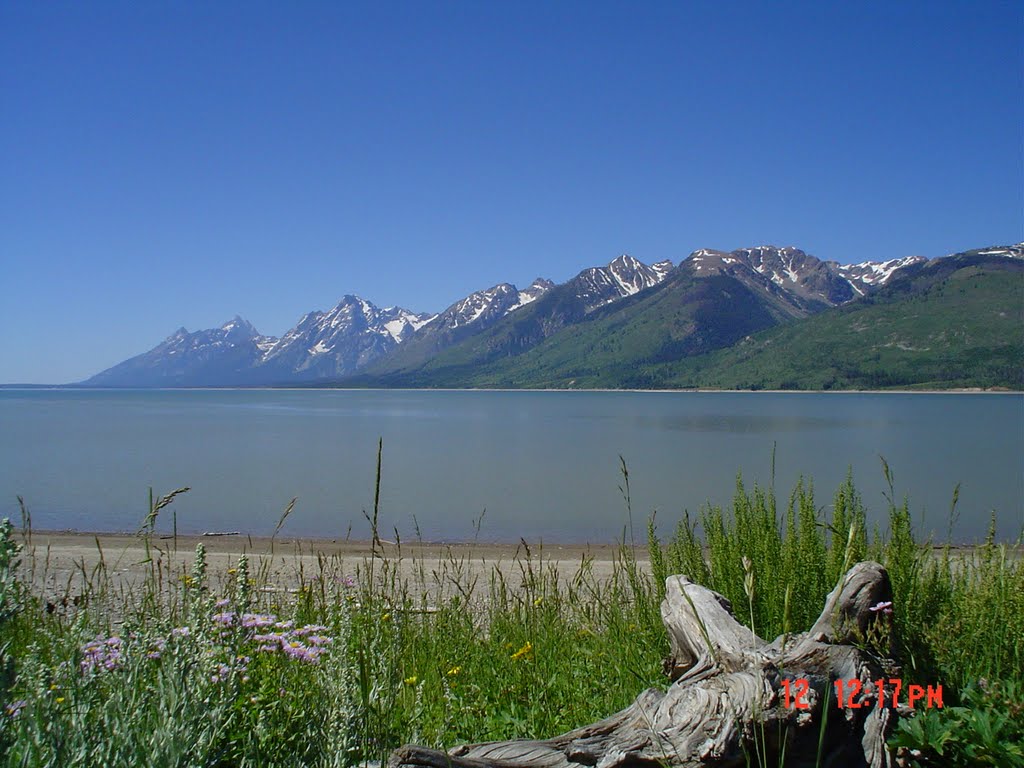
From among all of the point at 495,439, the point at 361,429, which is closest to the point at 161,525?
the point at 495,439

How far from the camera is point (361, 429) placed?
261 feet

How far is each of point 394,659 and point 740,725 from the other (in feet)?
5.58

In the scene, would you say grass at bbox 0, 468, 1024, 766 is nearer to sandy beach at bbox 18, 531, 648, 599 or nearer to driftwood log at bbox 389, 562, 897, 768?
driftwood log at bbox 389, 562, 897, 768

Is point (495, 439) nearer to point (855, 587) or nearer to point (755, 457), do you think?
point (755, 457)

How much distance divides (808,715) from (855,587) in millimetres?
1135

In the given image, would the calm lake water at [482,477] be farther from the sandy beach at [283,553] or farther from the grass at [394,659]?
the grass at [394,659]

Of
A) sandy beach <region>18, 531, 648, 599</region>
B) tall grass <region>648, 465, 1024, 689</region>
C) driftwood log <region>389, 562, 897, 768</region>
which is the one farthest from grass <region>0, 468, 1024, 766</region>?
sandy beach <region>18, 531, 648, 599</region>

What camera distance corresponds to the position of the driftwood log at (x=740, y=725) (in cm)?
296

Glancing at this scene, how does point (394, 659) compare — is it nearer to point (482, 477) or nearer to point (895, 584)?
point (895, 584)
